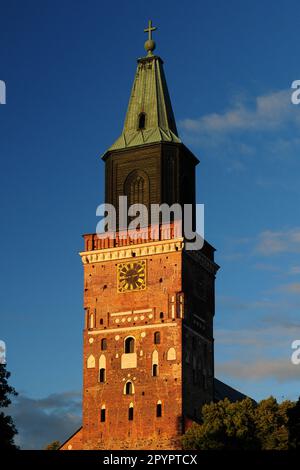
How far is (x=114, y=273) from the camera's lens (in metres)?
74.9

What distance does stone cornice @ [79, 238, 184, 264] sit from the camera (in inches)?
2894

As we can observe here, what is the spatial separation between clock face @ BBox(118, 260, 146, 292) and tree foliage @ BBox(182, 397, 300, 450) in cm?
1111

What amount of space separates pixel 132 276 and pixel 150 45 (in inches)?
702

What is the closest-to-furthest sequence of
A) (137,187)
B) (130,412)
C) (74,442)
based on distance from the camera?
(130,412)
(74,442)
(137,187)

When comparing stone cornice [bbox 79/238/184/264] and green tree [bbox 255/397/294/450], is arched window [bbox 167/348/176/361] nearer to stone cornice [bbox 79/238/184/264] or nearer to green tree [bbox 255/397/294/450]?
stone cornice [bbox 79/238/184/264]

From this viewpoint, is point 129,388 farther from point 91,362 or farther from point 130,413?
point 91,362

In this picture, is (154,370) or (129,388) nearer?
(154,370)

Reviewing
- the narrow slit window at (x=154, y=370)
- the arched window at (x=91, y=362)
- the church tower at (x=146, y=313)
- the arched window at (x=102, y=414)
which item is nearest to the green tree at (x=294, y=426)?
the church tower at (x=146, y=313)

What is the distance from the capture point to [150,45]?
80.8m

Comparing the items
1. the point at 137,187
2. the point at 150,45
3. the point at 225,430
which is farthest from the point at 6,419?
the point at 150,45
